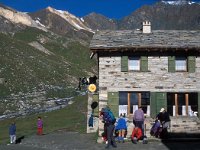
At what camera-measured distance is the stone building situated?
1093 inches

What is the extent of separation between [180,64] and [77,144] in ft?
26.3

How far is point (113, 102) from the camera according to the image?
90.6 ft

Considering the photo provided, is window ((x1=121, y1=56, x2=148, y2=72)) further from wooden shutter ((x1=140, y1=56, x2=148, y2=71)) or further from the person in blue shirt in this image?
the person in blue shirt

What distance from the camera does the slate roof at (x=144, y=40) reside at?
89.8 feet

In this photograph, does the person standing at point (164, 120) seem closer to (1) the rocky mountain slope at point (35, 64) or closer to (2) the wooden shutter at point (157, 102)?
(2) the wooden shutter at point (157, 102)

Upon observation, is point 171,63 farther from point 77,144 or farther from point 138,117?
point 77,144

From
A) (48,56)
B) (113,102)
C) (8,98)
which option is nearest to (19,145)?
(113,102)

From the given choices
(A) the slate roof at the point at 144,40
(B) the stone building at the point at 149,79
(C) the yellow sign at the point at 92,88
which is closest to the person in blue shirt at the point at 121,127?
(B) the stone building at the point at 149,79

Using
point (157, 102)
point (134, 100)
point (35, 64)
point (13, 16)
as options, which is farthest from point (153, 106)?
point (13, 16)

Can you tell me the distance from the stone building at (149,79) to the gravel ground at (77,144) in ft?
6.11

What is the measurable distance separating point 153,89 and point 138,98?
107 cm

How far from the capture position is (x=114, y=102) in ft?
90.6

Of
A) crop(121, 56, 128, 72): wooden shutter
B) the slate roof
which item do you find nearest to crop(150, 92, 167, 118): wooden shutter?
crop(121, 56, 128, 72): wooden shutter

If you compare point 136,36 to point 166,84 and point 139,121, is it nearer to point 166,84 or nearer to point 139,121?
point 166,84
